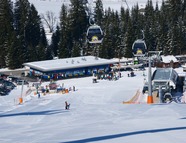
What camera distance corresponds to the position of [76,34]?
7025 cm

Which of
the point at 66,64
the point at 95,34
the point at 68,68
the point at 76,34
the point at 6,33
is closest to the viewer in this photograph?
the point at 95,34

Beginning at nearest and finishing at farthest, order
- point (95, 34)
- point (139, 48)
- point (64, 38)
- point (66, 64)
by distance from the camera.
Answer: point (95, 34)
point (139, 48)
point (66, 64)
point (64, 38)

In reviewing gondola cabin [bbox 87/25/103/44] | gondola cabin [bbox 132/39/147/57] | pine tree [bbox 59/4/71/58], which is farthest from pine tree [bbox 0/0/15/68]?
gondola cabin [bbox 132/39/147/57]

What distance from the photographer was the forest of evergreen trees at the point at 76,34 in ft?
200

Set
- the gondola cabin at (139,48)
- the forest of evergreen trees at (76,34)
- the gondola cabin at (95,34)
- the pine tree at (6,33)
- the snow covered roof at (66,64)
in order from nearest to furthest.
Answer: the gondola cabin at (95,34) → the gondola cabin at (139,48) → the snow covered roof at (66,64) → the pine tree at (6,33) → the forest of evergreen trees at (76,34)

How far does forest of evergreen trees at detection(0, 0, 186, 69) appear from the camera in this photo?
6081 centimetres

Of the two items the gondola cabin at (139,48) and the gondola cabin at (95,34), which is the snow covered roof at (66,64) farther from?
the gondola cabin at (95,34)

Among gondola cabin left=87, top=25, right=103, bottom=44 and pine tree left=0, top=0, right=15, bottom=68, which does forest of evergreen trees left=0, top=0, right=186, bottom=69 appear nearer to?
pine tree left=0, top=0, right=15, bottom=68

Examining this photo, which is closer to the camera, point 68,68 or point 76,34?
point 68,68

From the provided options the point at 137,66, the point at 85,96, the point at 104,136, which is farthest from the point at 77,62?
the point at 104,136

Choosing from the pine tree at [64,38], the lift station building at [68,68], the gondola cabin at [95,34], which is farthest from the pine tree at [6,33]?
the gondola cabin at [95,34]

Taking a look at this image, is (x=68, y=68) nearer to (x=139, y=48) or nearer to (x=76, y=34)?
(x=139, y=48)

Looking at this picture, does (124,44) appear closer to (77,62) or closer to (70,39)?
(70,39)

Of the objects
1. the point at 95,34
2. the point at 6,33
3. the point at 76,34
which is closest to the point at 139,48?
the point at 95,34
